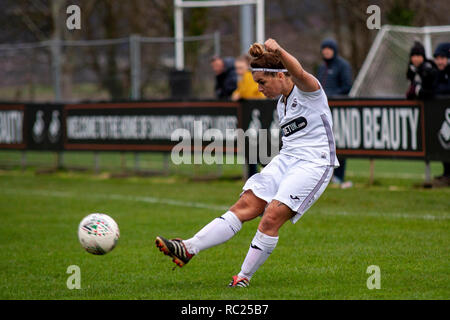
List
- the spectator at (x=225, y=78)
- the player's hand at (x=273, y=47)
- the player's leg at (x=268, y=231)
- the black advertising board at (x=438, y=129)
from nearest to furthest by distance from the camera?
1. the player's hand at (x=273, y=47)
2. the player's leg at (x=268, y=231)
3. the black advertising board at (x=438, y=129)
4. the spectator at (x=225, y=78)

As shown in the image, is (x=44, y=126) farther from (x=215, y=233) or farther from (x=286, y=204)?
(x=286, y=204)

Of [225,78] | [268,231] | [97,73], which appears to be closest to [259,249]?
[268,231]

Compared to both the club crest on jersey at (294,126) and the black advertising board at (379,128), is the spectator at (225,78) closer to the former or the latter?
the black advertising board at (379,128)

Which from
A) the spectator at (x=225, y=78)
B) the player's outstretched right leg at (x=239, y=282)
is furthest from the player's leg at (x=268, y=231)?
the spectator at (x=225, y=78)

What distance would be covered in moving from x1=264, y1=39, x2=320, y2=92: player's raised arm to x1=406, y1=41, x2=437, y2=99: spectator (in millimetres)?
6553

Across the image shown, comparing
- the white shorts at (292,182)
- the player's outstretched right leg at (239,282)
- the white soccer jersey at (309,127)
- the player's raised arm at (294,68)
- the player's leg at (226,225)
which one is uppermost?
the player's raised arm at (294,68)

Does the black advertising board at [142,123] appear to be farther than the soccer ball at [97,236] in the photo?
Yes

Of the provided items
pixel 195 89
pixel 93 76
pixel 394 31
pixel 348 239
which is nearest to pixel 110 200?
pixel 348 239

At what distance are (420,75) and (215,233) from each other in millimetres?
7046

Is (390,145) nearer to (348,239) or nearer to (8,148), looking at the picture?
(348,239)

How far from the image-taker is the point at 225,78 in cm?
1645

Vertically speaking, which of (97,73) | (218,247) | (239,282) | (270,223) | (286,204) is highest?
(97,73)

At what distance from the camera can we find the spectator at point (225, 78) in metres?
16.2

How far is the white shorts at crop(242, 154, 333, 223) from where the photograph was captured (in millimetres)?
6879
